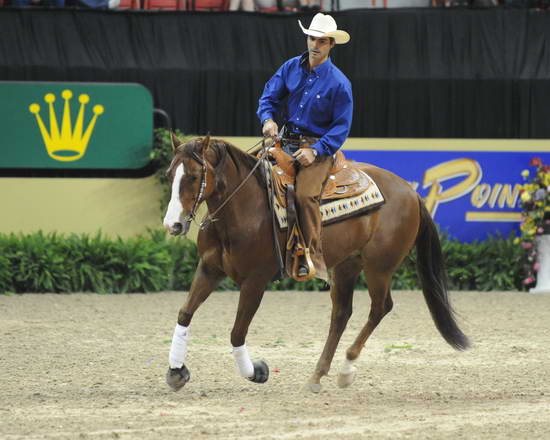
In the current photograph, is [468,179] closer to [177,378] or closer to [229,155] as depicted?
[229,155]

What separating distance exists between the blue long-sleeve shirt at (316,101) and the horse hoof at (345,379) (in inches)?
62.1

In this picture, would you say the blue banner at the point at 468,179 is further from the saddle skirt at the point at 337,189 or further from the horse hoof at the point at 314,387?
the horse hoof at the point at 314,387

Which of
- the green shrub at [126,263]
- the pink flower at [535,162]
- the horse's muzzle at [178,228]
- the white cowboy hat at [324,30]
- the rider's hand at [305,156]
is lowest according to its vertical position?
the green shrub at [126,263]

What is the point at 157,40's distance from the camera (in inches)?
539

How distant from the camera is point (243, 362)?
736 centimetres

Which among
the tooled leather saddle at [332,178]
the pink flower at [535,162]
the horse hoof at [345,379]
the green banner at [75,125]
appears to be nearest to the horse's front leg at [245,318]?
the tooled leather saddle at [332,178]

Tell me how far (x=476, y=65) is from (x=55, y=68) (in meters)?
5.30

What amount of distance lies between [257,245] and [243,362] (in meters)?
0.79

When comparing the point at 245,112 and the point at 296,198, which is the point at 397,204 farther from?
the point at 245,112

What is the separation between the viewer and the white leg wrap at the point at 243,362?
24.1 feet

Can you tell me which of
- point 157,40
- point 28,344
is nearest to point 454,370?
point 28,344

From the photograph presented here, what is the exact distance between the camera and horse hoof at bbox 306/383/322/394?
7602 mm

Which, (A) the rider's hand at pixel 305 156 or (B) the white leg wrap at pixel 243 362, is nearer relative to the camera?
(B) the white leg wrap at pixel 243 362

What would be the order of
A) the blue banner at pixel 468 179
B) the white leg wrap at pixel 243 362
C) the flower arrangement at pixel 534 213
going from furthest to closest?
the blue banner at pixel 468 179
the flower arrangement at pixel 534 213
the white leg wrap at pixel 243 362
